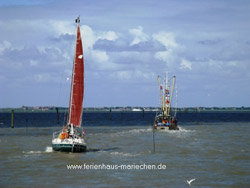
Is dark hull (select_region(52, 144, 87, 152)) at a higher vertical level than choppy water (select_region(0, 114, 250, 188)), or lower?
higher

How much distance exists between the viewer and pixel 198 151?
55.8 m

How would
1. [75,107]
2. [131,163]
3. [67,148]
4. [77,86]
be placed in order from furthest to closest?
[75,107], [77,86], [67,148], [131,163]

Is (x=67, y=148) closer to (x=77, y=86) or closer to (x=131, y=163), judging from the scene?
(x=77, y=86)

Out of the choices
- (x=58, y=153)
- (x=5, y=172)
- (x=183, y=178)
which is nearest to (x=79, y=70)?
(x=58, y=153)

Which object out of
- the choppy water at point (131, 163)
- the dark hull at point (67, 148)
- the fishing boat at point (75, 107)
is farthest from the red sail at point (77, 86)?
the choppy water at point (131, 163)

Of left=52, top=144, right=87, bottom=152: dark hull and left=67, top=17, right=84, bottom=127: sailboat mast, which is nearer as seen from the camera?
left=52, top=144, right=87, bottom=152: dark hull

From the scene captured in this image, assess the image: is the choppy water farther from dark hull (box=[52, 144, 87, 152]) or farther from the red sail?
the red sail

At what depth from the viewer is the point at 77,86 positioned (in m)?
52.5

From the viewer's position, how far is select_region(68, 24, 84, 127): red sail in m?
52.4

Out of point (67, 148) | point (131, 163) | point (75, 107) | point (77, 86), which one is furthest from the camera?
point (75, 107)

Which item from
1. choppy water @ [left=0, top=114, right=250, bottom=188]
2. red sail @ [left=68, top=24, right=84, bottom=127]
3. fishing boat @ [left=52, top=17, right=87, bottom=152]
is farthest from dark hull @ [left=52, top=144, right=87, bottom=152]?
red sail @ [left=68, top=24, right=84, bottom=127]

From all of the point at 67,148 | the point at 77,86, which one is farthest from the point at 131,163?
the point at 77,86

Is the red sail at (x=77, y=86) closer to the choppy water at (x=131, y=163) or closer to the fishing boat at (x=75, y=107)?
the fishing boat at (x=75, y=107)

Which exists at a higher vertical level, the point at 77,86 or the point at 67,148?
the point at 77,86
